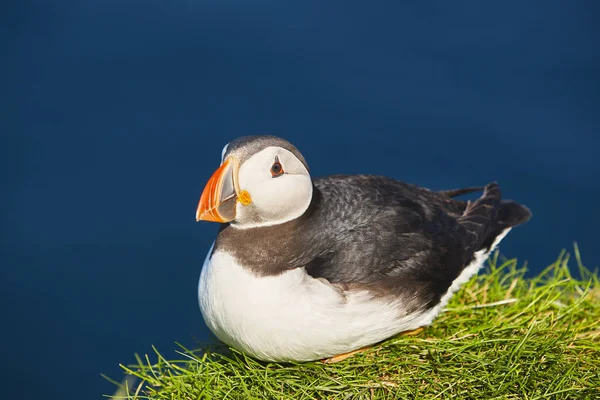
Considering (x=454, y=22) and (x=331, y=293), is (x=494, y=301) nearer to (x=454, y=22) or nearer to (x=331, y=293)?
(x=331, y=293)

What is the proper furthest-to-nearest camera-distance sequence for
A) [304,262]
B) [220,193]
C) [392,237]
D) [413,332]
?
[413,332] < [392,237] < [304,262] < [220,193]

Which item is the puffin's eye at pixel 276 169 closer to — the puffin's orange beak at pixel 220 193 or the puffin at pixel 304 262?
the puffin at pixel 304 262

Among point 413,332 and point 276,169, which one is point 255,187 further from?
point 413,332

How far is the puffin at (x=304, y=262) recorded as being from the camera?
4.09m

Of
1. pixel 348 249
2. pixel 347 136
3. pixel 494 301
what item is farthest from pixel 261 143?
pixel 347 136

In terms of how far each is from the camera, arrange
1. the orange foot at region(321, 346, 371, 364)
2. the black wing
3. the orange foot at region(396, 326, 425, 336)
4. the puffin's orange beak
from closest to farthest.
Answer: the puffin's orange beak, the black wing, the orange foot at region(321, 346, 371, 364), the orange foot at region(396, 326, 425, 336)

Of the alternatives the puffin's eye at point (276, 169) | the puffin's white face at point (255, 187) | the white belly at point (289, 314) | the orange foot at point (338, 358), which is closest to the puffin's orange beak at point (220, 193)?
the puffin's white face at point (255, 187)

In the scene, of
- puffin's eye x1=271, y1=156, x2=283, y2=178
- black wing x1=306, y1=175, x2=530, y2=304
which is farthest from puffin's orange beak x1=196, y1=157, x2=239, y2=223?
black wing x1=306, y1=175, x2=530, y2=304

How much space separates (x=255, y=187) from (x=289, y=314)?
0.69 m

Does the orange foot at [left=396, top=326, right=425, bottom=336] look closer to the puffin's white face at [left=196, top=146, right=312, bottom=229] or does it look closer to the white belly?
the white belly

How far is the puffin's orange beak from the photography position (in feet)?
13.2

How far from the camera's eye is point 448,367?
424 centimetres

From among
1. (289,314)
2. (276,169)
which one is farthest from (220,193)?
(289,314)

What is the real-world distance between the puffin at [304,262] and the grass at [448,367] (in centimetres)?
13
